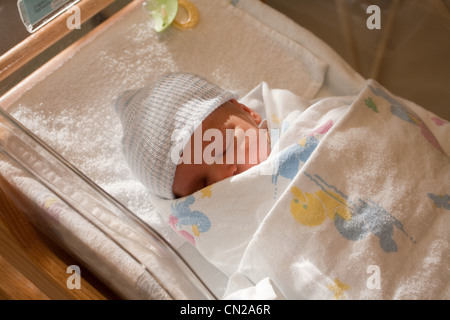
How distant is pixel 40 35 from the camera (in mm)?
1150

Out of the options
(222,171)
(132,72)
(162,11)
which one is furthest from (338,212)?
(162,11)

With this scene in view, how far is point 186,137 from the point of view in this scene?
2.84 feet

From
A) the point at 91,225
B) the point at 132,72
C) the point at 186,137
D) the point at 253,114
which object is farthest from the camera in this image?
the point at 132,72

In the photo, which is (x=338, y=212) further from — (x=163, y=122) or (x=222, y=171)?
(x=163, y=122)

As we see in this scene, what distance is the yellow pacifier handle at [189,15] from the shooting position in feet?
4.33

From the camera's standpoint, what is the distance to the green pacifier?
1302 mm

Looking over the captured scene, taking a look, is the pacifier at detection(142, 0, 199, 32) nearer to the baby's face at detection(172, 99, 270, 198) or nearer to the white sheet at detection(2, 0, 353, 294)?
the white sheet at detection(2, 0, 353, 294)

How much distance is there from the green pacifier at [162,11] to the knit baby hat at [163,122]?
0.39 m

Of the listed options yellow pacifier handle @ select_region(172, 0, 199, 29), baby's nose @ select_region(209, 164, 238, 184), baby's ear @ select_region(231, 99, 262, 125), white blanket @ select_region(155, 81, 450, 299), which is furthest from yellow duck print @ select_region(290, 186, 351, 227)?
yellow pacifier handle @ select_region(172, 0, 199, 29)

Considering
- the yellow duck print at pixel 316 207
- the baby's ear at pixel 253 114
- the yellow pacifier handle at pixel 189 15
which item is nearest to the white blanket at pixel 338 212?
the yellow duck print at pixel 316 207

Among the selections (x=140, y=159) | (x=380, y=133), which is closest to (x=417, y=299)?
(x=380, y=133)

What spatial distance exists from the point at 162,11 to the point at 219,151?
→ 1.99ft
